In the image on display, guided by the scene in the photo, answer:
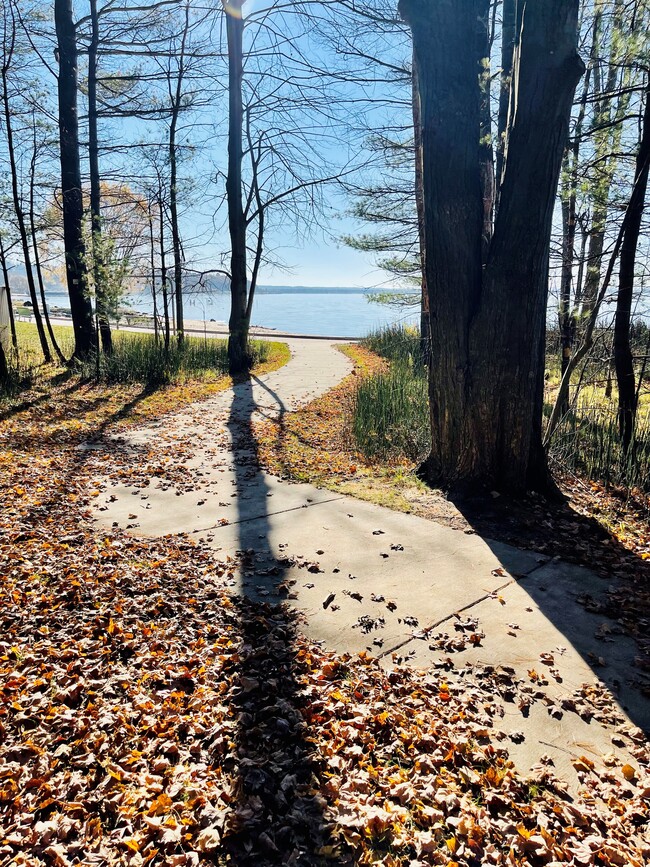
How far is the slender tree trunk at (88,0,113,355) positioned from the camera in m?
11.1

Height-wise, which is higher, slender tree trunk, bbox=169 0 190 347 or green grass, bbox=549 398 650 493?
slender tree trunk, bbox=169 0 190 347

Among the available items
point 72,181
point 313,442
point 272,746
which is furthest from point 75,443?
point 72,181

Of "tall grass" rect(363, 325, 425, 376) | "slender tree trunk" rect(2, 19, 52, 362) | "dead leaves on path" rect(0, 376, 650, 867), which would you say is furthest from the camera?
"tall grass" rect(363, 325, 425, 376)

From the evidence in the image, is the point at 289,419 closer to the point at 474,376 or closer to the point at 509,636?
the point at 474,376

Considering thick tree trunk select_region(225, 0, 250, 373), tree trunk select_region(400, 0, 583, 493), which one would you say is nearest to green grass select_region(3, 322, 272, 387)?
thick tree trunk select_region(225, 0, 250, 373)

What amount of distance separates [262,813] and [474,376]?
3.26 meters

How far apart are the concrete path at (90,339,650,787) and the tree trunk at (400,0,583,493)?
2.91 ft

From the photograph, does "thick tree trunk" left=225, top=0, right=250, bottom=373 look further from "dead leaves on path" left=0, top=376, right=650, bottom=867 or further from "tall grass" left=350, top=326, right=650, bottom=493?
"dead leaves on path" left=0, top=376, right=650, bottom=867

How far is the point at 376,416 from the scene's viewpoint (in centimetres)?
672

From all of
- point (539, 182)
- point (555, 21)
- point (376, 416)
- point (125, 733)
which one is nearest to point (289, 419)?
point (376, 416)

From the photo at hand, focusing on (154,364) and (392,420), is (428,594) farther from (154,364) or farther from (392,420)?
(154,364)

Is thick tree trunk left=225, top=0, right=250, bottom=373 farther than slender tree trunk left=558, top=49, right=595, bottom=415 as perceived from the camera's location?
Yes

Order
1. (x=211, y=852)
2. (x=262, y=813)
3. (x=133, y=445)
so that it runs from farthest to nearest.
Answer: (x=133, y=445)
(x=262, y=813)
(x=211, y=852)

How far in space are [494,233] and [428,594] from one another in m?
2.62
